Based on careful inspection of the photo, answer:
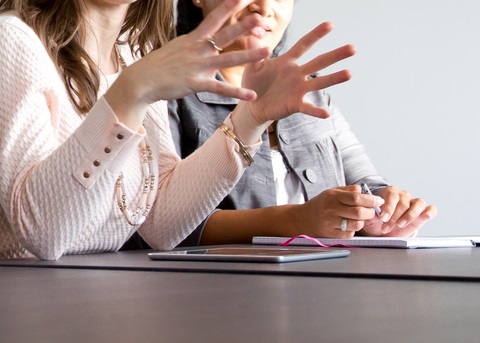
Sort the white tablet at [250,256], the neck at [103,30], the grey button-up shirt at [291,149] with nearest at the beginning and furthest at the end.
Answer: the white tablet at [250,256]
the neck at [103,30]
the grey button-up shirt at [291,149]

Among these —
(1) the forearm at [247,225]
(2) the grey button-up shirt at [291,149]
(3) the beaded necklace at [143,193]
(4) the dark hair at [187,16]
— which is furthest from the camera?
(4) the dark hair at [187,16]

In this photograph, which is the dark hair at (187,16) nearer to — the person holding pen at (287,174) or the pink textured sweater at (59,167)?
the person holding pen at (287,174)

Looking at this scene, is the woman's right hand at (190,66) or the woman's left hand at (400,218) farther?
the woman's left hand at (400,218)

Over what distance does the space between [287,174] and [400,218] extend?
48 cm

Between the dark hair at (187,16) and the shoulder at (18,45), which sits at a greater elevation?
the dark hair at (187,16)

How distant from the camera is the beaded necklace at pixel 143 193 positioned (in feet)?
4.16

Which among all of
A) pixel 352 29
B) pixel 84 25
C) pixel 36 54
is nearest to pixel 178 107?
pixel 84 25

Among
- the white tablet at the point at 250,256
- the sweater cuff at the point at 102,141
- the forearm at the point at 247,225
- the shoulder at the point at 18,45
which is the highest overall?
the shoulder at the point at 18,45

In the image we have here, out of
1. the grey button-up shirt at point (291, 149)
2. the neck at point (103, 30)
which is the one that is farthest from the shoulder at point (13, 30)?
the grey button-up shirt at point (291, 149)

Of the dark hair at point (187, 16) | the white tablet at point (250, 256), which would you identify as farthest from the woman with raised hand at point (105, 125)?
the dark hair at point (187, 16)

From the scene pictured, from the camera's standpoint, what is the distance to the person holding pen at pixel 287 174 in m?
1.44

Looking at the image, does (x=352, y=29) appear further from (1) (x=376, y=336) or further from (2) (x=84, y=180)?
(1) (x=376, y=336)

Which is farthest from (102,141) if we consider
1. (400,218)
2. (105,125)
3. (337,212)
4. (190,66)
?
(400,218)

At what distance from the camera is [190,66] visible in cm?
98
